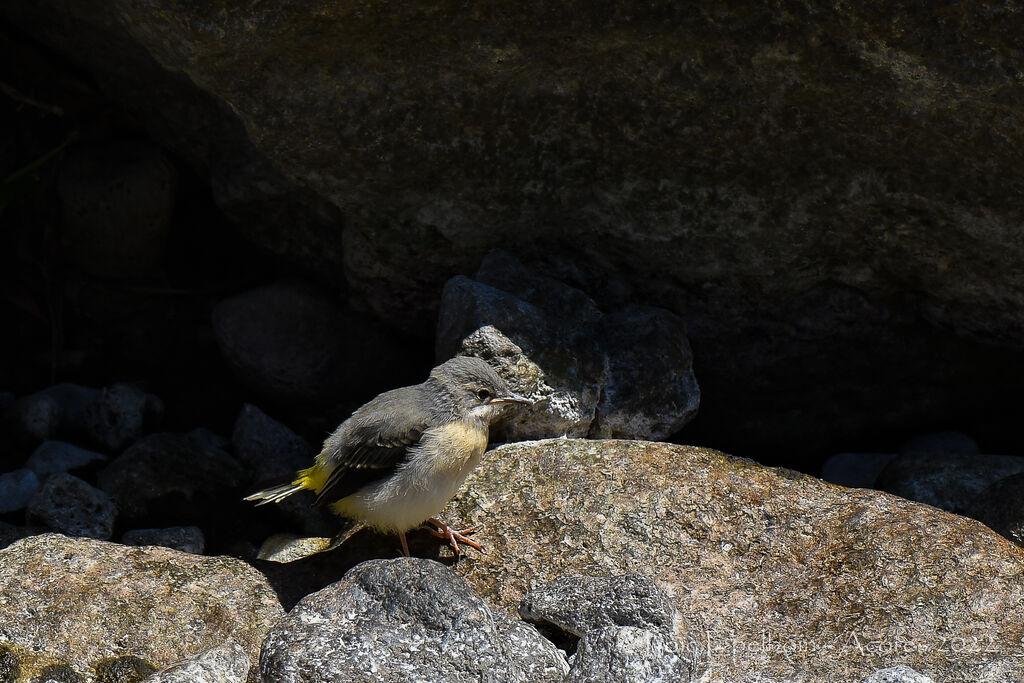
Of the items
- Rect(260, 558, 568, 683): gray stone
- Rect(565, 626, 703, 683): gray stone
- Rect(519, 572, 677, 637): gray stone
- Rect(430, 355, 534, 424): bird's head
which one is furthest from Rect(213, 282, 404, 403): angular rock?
Rect(565, 626, 703, 683): gray stone

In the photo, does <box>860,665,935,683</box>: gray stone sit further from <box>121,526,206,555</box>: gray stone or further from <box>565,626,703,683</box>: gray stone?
<box>121,526,206,555</box>: gray stone

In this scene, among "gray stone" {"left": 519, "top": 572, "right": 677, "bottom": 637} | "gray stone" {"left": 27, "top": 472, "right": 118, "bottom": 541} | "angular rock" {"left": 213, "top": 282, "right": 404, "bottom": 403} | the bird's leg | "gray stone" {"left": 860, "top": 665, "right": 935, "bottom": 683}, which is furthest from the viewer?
"angular rock" {"left": 213, "top": 282, "right": 404, "bottom": 403}

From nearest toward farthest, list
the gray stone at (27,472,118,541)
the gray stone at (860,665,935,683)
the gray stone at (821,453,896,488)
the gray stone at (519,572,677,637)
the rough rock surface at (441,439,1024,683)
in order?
1. the gray stone at (860,665,935,683)
2. the rough rock surface at (441,439,1024,683)
3. the gray stone at (519,572,677,637)
4. the gray stone at (27,472,118,541)
5. the gray stone at (821,453,896,488)

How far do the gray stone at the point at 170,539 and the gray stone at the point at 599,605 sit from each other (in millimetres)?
2103

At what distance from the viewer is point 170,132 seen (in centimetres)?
761

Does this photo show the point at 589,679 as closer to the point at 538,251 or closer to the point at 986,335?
the point at 538,251

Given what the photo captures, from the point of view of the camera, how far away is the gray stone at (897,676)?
14.6 feet

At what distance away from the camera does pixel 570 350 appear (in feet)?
21.3

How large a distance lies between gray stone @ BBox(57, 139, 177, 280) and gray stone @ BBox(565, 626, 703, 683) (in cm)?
446

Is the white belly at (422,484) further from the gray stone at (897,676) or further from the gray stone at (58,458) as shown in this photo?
the gray stone at (58,458)

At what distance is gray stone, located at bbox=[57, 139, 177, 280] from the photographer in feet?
25.2

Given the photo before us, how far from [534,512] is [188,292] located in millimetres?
3438

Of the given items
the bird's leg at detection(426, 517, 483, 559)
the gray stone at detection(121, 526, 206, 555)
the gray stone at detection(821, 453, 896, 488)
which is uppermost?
the bird's leg at detection(426, 517, 483, 559)

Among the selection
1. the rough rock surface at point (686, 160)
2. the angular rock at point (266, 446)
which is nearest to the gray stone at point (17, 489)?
the angular rock at point (266, 446)
